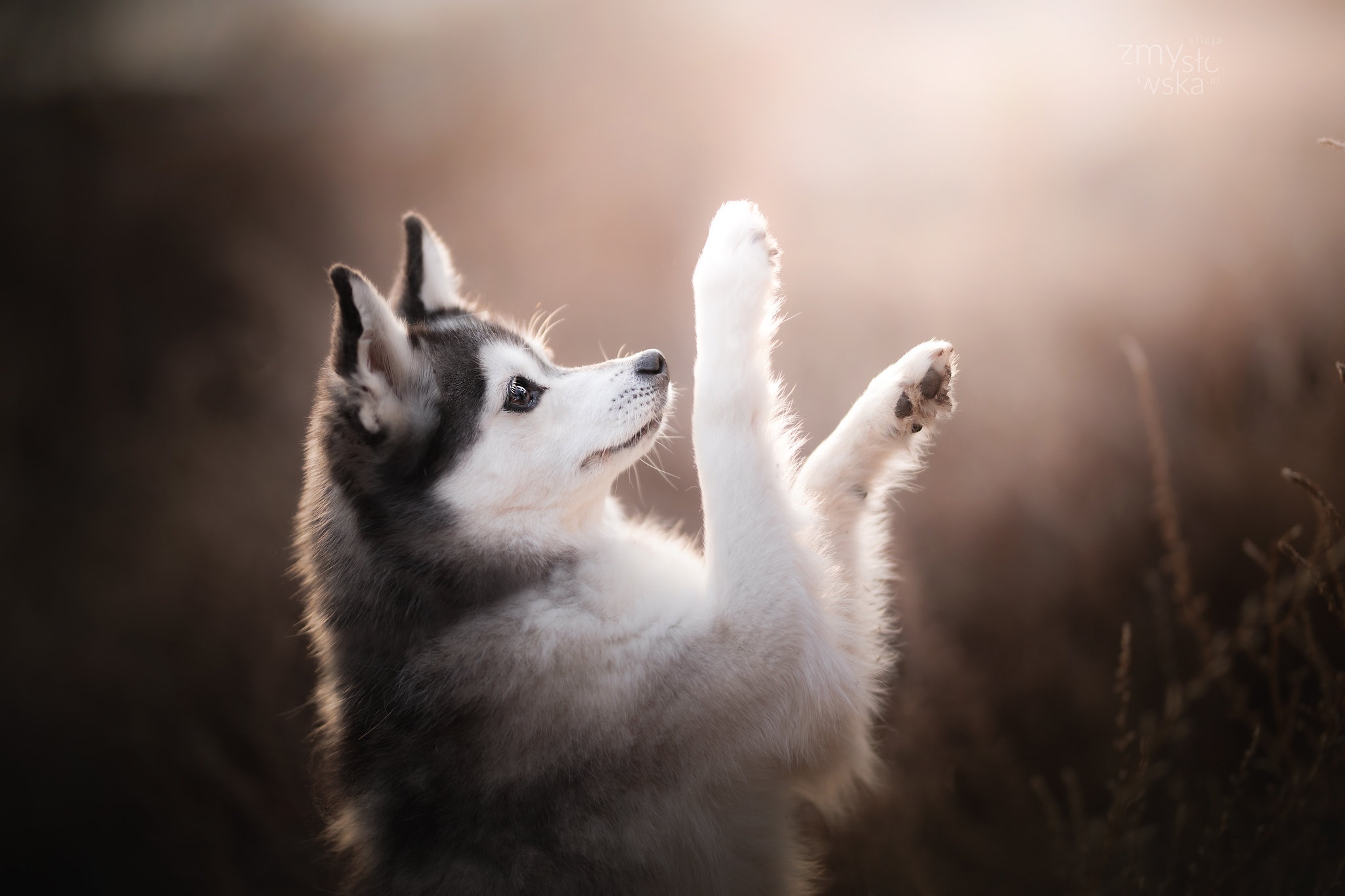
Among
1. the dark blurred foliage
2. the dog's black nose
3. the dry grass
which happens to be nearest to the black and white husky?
the dog's black nose

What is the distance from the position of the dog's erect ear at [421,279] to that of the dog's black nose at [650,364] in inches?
24.1

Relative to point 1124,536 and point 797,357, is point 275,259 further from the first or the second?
point 1124,536

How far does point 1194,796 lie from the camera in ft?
9.07

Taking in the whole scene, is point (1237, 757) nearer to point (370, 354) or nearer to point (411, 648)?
point (411, 648)

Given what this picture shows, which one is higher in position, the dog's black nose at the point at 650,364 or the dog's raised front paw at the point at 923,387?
the dog's black nose at the point at 650,364

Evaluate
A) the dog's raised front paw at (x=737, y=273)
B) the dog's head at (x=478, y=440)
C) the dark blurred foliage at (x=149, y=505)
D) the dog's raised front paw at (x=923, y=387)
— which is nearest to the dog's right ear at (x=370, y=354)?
the dog's head at (x=478, y=440)

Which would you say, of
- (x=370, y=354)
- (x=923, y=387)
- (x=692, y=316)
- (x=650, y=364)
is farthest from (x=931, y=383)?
(x=692, y=316)

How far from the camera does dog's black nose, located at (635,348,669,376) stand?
1.64 metres

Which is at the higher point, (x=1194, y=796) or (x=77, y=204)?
(x=77, y=204)

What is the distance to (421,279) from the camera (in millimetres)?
1951

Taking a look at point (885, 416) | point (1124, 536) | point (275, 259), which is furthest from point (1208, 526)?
point (275, 259)

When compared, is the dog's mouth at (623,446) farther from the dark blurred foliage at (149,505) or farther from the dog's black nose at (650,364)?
the dark blurred foliage at (149,505)

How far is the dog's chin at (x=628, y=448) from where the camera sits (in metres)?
1.61

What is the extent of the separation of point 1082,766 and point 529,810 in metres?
2.56
